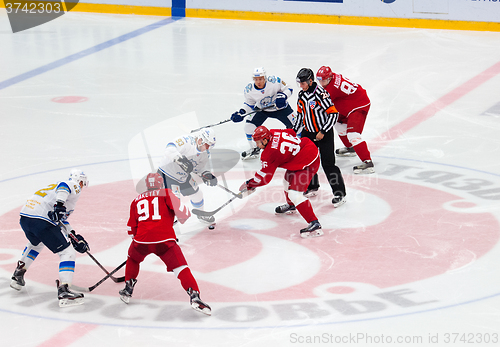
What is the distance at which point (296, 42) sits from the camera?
1280 centimetres

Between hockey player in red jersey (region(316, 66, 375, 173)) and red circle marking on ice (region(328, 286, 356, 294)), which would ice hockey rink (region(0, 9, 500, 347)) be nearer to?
red circle marking on ice (region(328, 286, 356, 294))

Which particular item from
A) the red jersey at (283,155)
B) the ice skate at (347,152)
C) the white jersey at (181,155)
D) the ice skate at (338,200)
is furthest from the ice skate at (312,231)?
the ice skate at (347,152)

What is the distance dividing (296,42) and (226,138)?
5.37 meters

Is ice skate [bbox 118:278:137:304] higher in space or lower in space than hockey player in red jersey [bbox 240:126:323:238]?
lower

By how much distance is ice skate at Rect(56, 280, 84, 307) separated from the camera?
4.16m

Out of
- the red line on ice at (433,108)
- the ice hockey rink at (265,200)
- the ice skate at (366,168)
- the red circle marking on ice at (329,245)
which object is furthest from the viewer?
the red line on ice at (433,108)

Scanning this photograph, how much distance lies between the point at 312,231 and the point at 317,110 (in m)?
1.33

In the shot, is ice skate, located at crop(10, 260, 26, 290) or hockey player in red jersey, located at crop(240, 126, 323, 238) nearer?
ice skate, located at crop(10, 260, 26, 290)

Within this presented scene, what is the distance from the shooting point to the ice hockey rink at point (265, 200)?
396 cm

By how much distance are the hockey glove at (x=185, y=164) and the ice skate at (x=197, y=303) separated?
1.40 m

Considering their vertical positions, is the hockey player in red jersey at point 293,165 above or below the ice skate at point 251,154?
above

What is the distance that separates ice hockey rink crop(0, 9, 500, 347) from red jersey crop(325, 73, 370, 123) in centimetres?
68

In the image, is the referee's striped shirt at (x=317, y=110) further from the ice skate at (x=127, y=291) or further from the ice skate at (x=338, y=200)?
the ice skate at (x=127, y=291)

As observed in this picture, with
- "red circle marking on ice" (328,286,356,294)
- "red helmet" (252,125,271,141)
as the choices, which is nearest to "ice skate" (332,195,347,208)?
"red helmet" (252,125,271,141)
